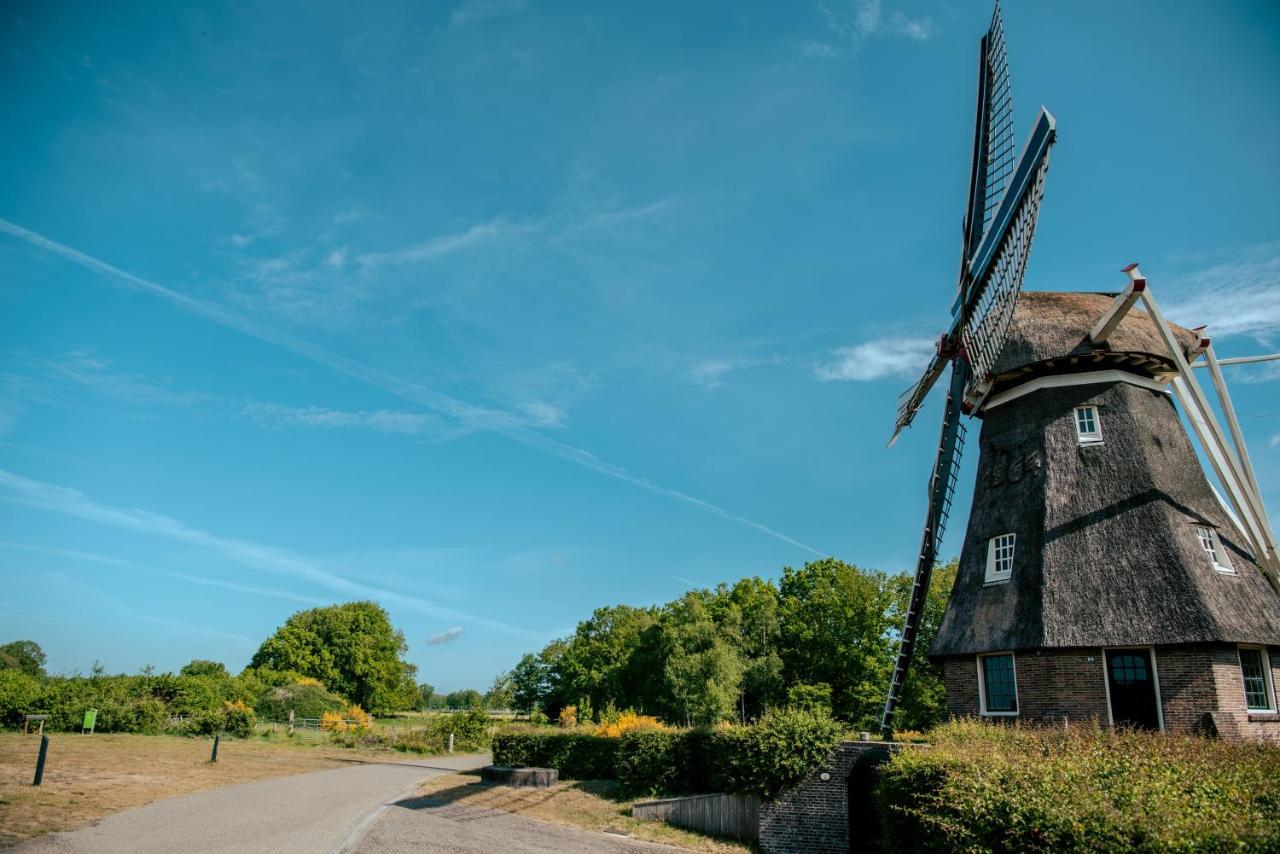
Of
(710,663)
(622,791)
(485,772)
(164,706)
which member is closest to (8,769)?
(485,772)

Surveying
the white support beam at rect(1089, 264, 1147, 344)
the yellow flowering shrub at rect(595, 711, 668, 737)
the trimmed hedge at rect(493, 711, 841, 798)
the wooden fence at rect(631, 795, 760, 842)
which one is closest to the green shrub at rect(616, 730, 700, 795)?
the trimmed hedge at rect(493, 711, 841, 798)

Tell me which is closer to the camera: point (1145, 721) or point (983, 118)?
point (1145, 721)

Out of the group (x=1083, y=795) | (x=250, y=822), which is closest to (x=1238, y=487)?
(x=1083, y=795)

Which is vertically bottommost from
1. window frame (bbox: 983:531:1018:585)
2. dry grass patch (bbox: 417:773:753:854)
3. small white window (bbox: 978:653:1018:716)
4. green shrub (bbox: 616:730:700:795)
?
dry grass patch (bbox: 417:773:753:854)

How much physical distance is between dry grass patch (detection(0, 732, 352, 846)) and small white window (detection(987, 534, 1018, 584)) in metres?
19.2

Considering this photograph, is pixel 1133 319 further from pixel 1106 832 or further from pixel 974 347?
pixel 1106 832

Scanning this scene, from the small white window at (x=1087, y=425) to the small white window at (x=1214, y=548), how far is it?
2601 millimetres

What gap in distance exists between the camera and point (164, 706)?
126 ft

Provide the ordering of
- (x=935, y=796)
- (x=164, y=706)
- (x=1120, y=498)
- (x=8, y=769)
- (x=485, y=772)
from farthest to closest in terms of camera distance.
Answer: (x=164, y=706) → (x=485, y=772) → (x=8, y=769) → (x=1120, y=498) → (x=935, y=796)

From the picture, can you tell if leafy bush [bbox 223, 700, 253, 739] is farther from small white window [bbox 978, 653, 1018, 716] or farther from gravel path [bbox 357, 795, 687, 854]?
small white window [bbox 978, 653, 1018, 716]

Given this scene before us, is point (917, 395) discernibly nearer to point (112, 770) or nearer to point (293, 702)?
point (112, 770)

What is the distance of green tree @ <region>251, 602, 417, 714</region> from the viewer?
63.5 meters

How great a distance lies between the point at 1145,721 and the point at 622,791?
13044 mm

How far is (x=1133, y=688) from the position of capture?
13961mm
